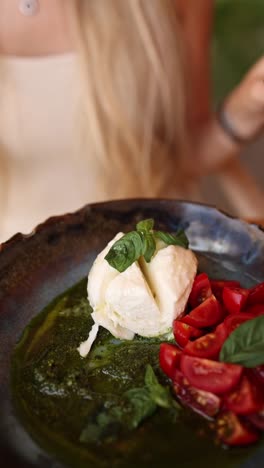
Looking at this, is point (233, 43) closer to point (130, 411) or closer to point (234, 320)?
point (234, 320)

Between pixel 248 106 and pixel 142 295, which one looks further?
pixel 248 106

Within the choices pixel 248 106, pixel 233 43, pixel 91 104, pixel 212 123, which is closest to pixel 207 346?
pixel 248 106

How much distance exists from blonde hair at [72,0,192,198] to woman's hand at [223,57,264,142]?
0.63 ft

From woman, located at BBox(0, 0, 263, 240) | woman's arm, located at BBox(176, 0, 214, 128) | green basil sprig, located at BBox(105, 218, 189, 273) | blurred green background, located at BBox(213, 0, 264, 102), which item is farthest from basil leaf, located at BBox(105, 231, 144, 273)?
blurred green background, located at BBox(213, 0, 264, 102)

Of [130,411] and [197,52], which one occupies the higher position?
[197,52]

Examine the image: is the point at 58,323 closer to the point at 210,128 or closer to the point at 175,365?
the point at 175,365

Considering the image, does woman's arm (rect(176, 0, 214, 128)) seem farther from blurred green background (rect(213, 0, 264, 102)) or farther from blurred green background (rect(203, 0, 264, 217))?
blurred green background (rect(213, 0, 264, 102))

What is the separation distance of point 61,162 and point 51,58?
335 mm

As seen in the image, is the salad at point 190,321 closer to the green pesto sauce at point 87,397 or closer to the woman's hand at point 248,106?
the green pesto sauce at point 87,397

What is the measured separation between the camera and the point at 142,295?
101cm

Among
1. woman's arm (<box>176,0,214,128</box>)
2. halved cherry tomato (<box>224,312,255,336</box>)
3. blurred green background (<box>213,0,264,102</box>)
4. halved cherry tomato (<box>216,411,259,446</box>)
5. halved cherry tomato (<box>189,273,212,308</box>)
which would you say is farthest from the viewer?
blurred green background (<box>213,0,264,102</box>)

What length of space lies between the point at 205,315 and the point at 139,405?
0.67 ft

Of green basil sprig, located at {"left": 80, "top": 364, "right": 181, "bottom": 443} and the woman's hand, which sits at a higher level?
the woman's hand

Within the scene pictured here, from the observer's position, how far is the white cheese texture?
103 cm
